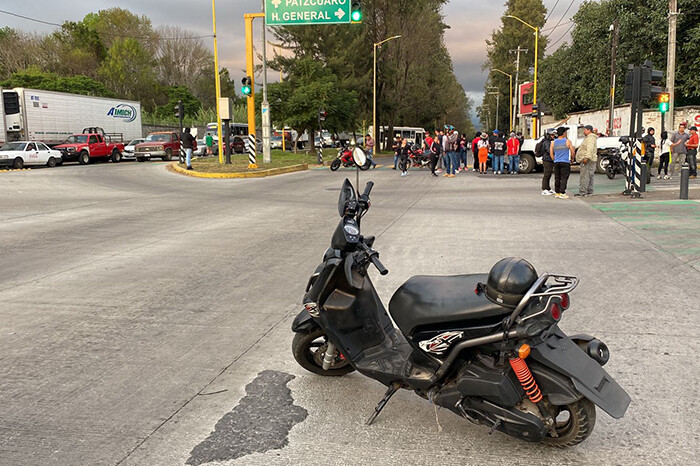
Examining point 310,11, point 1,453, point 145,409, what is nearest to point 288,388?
point 145,409

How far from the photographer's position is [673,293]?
20.1 ft

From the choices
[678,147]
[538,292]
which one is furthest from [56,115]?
[538,292]

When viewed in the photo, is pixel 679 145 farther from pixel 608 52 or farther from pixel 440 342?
pixel 608 52

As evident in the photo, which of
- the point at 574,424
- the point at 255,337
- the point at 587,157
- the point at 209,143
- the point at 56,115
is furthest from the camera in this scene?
the point at 209,143

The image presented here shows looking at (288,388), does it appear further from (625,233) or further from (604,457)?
(625,233)

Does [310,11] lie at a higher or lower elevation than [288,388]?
higher

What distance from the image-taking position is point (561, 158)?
1512cm

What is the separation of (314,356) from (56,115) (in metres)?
35.9

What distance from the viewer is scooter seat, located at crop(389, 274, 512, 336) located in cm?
304

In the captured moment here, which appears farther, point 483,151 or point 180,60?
point 180,60

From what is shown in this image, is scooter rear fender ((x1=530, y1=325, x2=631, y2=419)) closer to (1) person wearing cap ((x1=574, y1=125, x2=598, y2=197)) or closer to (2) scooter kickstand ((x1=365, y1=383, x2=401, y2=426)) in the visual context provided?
(2) scooter kickstand ((x1=365, y1=383, x2=401, y2=426))

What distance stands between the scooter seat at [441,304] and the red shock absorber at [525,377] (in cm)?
24

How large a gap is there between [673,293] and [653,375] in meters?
2.41

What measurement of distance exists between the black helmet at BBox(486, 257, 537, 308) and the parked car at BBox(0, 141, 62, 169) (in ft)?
98.6
